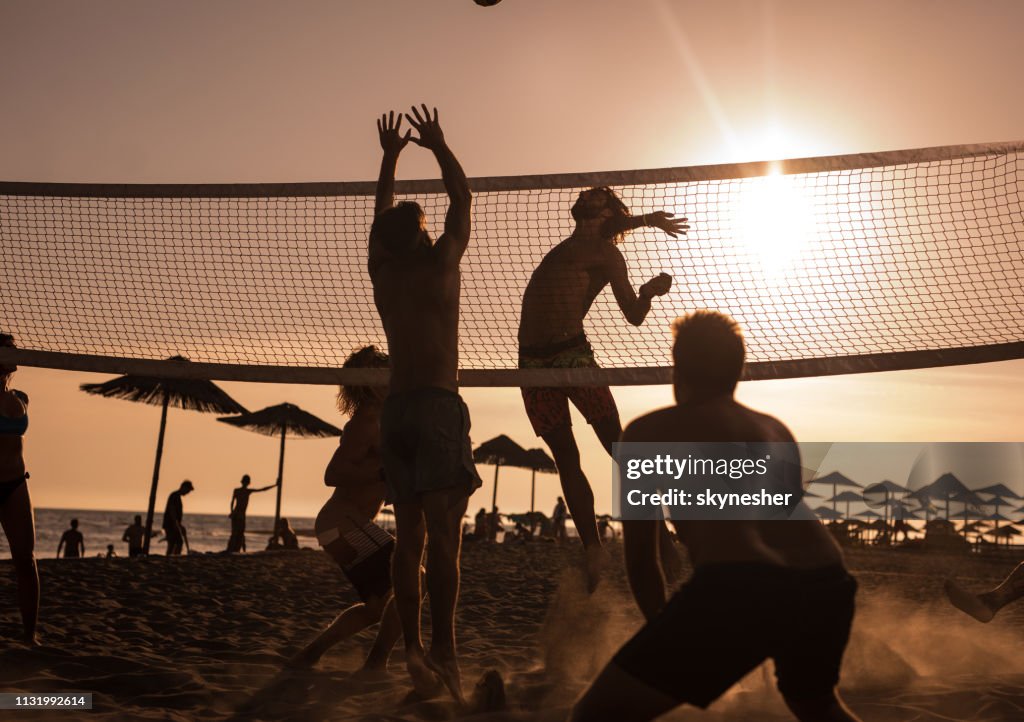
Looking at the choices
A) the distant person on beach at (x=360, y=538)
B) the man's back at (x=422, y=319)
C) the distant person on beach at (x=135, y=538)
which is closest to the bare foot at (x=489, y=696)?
the distant person on beach at (x=360, y=538)

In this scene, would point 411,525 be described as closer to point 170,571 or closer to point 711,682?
point 711,682

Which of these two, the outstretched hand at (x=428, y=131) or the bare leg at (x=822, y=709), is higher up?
the outstretched hand at (x=428, y=131)

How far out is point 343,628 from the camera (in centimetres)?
480

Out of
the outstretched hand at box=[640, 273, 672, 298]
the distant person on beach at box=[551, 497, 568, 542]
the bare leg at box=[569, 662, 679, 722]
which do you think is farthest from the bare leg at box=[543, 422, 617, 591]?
the distant person on beach at box=[551, 497, 568, 542]

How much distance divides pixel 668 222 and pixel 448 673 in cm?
252

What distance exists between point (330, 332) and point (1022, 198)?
4165 millimetres

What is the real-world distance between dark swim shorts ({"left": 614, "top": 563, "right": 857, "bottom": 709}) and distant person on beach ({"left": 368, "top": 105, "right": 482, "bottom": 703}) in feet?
5.49

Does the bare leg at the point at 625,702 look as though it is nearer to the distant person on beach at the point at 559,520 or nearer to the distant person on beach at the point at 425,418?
the distant person on beach at the point at 425,418

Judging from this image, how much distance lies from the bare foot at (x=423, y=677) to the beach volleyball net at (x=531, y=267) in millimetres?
1704

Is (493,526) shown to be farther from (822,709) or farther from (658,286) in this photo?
(822,709)

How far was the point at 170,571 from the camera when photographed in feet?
32.9

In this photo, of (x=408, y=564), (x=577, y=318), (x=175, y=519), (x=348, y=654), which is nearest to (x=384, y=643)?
(x=348, y=654)

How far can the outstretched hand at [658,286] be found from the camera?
488 centimetres

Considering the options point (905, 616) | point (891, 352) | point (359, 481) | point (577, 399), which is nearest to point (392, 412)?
point (359, 481)
